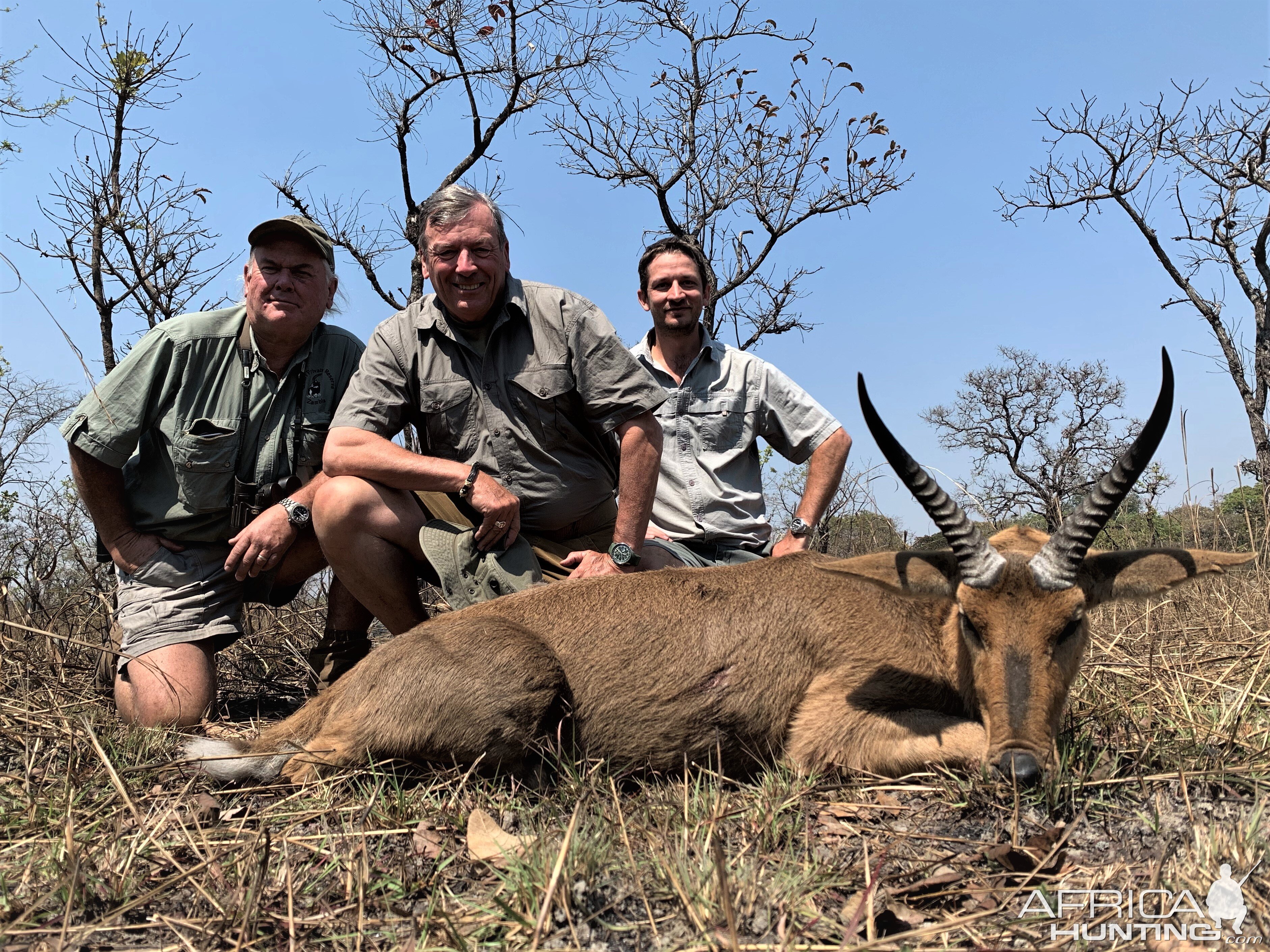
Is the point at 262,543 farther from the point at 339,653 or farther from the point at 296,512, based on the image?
the point at 339,653

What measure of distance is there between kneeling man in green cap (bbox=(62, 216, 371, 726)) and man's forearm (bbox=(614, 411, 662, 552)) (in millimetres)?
2087

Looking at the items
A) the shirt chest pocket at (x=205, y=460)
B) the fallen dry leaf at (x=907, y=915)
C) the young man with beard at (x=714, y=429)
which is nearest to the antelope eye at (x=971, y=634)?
the fallen dry leaf at (x=907, y=915)

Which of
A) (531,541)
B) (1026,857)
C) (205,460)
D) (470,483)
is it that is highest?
(205,460)

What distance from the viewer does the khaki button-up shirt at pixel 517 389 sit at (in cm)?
585

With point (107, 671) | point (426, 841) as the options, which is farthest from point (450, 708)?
point (107, 671)

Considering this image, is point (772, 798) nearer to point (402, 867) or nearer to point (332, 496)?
point (402, 867)

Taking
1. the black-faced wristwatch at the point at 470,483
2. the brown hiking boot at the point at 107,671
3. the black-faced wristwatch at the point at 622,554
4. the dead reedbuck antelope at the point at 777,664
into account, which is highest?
the black-faced wristwatch at the point at 470,483

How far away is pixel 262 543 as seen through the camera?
19.3 ft

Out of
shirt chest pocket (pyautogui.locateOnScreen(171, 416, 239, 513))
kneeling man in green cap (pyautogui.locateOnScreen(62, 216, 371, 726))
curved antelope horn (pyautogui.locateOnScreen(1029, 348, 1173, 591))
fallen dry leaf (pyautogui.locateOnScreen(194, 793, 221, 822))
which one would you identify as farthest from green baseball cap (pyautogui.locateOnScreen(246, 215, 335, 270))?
curved antelope horn (pyautogui.locateOnScreen(1029, 348, 1173, 591))

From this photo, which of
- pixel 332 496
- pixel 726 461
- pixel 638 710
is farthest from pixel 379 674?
pixel 726 461

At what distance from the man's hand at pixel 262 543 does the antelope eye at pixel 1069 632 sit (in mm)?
4616

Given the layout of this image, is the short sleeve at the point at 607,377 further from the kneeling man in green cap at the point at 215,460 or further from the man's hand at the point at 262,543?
the man's hand at the point at 262,543

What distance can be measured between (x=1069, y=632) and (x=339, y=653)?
465 cm

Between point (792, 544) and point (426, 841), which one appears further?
point (792, 544)
